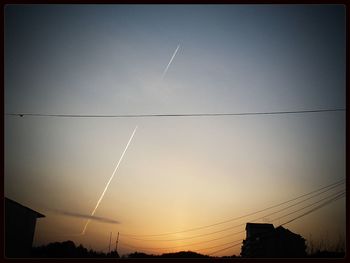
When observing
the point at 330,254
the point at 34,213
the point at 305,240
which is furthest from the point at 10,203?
the point at 330,254

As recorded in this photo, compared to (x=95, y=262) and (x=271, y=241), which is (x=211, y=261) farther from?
(x=271, y=241)

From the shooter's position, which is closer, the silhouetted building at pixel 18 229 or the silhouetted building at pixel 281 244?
the silhouetted building at pixel 18 229

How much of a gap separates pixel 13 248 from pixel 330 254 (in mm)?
37973

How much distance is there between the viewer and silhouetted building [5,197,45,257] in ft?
84.6

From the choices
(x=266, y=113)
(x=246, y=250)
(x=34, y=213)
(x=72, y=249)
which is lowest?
(x=72, y=249)

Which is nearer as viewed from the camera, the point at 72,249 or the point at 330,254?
the point at 330,254

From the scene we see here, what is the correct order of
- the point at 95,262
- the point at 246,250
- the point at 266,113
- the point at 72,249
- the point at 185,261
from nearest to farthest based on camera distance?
the point at 95,262
the point at 185,261
the point at 266,113
the point at 246,250
the point at 72,249

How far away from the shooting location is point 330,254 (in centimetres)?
3575

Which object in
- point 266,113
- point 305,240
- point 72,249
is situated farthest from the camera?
point 72,249

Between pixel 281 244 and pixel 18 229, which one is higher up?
pixel 281 244

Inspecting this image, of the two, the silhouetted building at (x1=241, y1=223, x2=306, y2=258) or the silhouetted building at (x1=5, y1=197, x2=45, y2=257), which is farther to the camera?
the silhouetted building at (x1=241, y1=223, x2=306, y2=258)

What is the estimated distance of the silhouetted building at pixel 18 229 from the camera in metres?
25.8

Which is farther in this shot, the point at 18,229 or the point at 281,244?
the point at 281,244

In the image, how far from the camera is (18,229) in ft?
88.0
